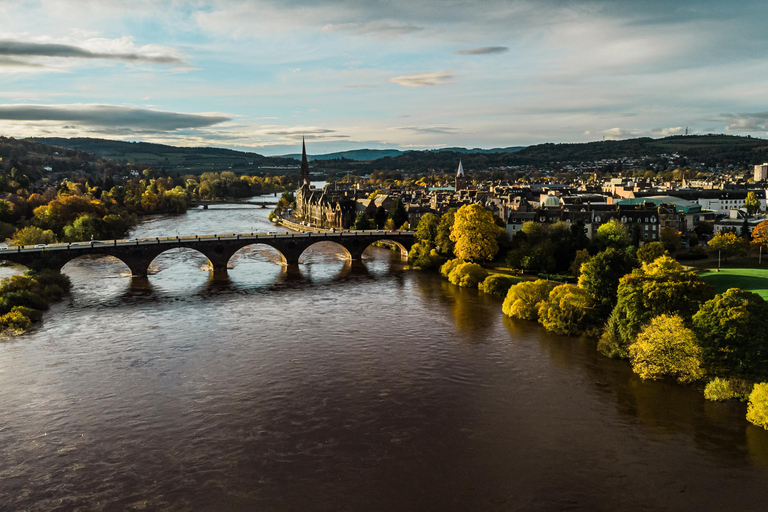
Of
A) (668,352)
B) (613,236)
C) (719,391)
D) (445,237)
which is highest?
(613,236)

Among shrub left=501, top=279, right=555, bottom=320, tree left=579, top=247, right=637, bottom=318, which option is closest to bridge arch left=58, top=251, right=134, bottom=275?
shrub left=501, top=279, right=555, bottom=320

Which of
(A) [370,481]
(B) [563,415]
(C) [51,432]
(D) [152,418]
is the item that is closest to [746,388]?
(B) [563,415]

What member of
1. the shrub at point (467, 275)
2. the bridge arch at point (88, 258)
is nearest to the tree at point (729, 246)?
the shrub at point (467, 275)

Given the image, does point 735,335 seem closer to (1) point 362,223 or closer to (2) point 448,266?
(2) point 448,266

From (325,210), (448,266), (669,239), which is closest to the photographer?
(448,266)

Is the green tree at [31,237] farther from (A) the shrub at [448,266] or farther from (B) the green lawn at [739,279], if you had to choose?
(B) the green lawn at [739,279]

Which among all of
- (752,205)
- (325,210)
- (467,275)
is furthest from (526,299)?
(325,210)
